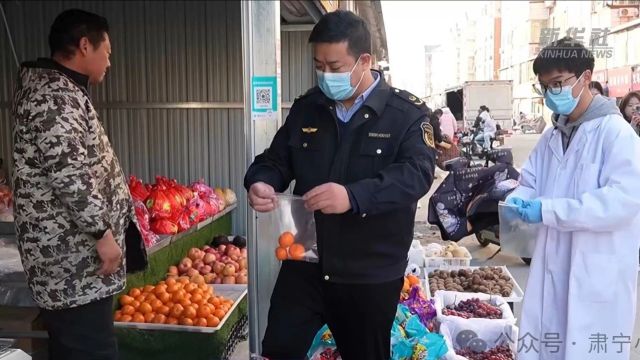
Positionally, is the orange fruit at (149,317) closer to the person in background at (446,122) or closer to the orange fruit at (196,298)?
the orange fruit at (196,298)

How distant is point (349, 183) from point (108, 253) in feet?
3.52

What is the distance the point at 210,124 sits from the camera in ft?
23.5

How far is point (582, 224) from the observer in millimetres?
2564

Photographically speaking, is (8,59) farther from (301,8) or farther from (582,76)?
(582,76)

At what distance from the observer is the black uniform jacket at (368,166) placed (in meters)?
2.35

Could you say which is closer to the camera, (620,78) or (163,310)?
(163,310)

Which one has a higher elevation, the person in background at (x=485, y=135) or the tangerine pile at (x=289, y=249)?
the person in background at (x=485, y=135)

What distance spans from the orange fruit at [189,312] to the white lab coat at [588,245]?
223 cm

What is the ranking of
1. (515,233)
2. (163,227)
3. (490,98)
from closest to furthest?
(515,233), (163,227), (490,98)

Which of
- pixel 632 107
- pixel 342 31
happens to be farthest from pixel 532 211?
pixel 632 107

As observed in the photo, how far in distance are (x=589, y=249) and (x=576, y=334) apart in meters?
0.39

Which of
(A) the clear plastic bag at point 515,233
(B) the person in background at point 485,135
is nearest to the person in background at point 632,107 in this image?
(A) the clear plastic bag at point 515,233

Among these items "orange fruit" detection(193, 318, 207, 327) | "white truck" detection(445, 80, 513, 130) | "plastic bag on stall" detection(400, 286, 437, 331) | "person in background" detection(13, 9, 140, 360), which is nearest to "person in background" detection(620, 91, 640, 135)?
"plastic bag on stall" detection(400, 286, 437, 331)

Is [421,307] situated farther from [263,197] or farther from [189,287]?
[263,197]
